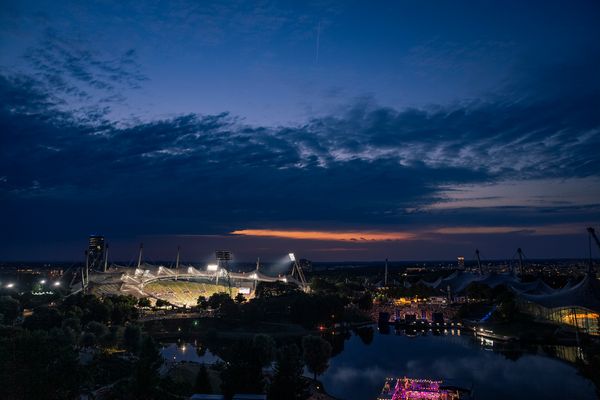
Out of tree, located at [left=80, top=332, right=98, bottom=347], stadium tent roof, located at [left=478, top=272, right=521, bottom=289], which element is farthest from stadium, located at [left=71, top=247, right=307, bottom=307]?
→ stadium tent roof, located at [left=478, top=272, right=521, bottom=289]

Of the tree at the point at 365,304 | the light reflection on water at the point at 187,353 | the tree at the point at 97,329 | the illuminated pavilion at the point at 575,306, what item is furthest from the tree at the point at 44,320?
the illuminated pavilion at the point at 575,306

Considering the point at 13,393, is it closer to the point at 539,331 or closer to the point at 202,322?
the point at 202,322

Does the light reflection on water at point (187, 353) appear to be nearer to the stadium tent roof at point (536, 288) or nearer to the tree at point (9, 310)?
the tree at point (9, 310)

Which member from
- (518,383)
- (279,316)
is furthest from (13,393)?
(279,316)

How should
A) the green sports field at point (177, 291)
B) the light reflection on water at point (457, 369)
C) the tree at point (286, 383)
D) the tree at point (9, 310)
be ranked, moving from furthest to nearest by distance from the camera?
the green sports field at point (177, 291) < the tree at point (9, 310) < the light reflection on water at point (457, 369) < the tree at point (286, 383)

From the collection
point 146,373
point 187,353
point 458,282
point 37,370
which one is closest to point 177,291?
point 187,353

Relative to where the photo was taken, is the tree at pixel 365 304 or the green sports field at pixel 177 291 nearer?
the tree at pixel 365 304
